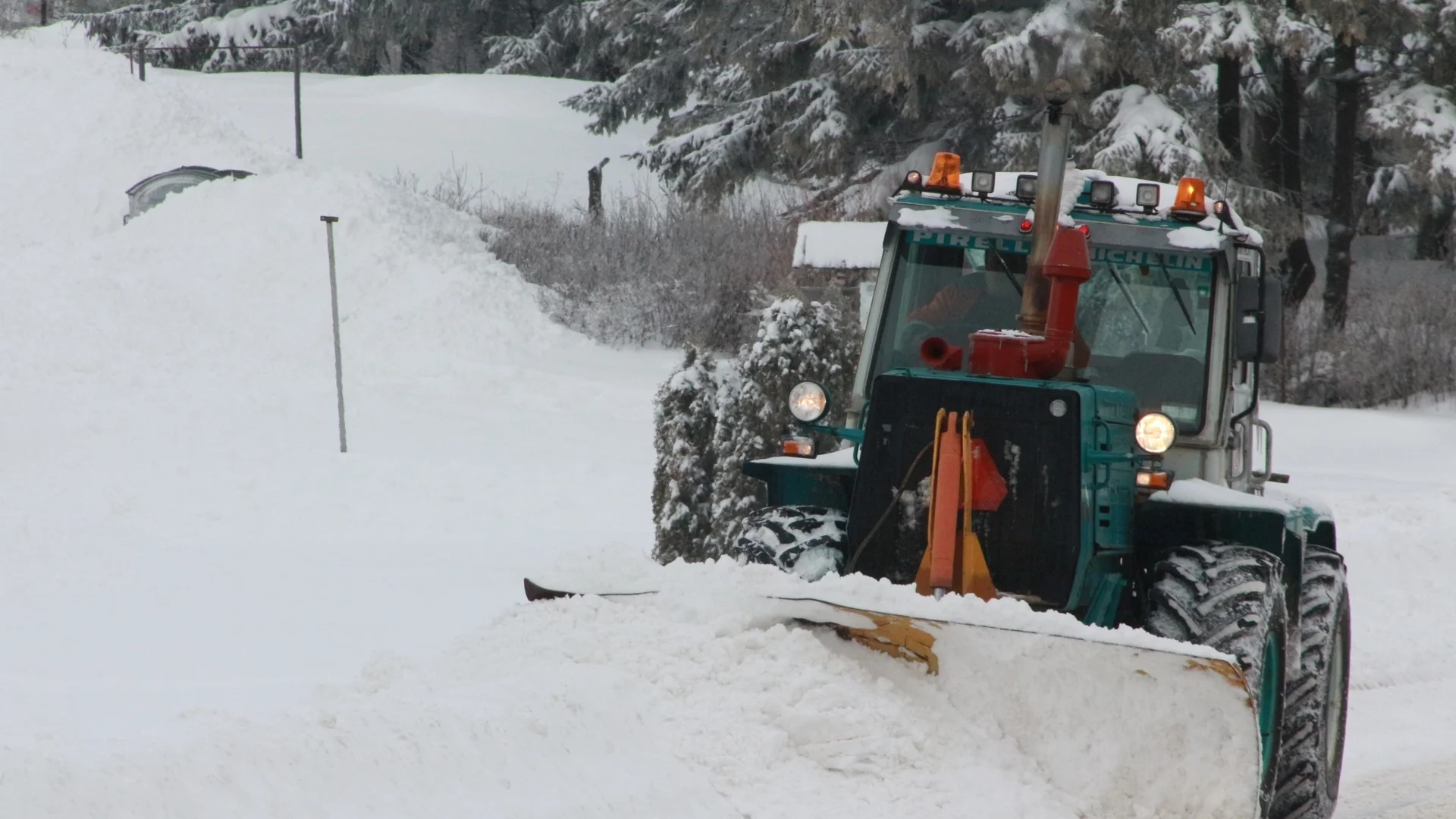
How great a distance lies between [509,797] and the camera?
3.93 meters

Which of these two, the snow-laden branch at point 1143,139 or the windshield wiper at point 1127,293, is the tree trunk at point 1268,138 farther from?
the windshield wiper at point 1127,293

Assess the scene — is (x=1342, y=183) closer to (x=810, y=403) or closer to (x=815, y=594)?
(x=810, y=403)

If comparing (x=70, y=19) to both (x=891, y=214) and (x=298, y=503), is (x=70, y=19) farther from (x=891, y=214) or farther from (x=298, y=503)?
(x=891, y=214)

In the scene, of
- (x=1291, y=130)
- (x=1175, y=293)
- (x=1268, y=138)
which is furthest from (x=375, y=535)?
(x=1291, y=130)

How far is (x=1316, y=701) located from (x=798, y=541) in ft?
6.15

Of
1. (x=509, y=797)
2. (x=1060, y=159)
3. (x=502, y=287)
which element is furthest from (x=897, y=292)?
(x=502, y=287)

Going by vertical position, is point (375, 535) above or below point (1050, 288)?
below

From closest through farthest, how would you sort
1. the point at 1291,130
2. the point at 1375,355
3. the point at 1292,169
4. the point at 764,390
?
the point at 764,390 → the point at 1375,355 → the point at 1291,130 → the point at 1292,169

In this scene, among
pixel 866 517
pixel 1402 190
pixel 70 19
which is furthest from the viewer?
pixel 70 19

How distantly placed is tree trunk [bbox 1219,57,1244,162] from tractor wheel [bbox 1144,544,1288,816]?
18.8m

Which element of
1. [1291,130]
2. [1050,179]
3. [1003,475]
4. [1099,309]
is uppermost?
[1291,130]

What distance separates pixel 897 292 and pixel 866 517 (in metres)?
1.34

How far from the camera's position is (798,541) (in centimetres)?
554

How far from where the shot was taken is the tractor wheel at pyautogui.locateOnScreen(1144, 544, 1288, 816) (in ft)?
16.1
